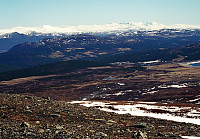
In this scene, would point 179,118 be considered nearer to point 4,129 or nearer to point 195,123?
point 195,123

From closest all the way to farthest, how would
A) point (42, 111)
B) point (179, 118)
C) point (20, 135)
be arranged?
point (20, 135) → point (42, 111) → point (179, 118)

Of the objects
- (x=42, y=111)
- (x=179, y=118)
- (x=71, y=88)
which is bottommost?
(x=71, y=88)

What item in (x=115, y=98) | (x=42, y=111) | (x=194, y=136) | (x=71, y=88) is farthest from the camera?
(x=71, y=88)

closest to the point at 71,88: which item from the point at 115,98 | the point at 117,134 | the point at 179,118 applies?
the point at 115,98

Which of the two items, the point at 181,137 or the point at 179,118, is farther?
the point at 179,118

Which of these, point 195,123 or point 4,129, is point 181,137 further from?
point 4,129

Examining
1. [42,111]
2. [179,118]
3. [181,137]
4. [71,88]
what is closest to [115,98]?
[71,88]

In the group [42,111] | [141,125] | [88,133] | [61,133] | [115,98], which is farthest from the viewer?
[115,98]

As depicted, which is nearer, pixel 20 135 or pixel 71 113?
pixel 20 135

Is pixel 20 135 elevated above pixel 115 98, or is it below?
above
